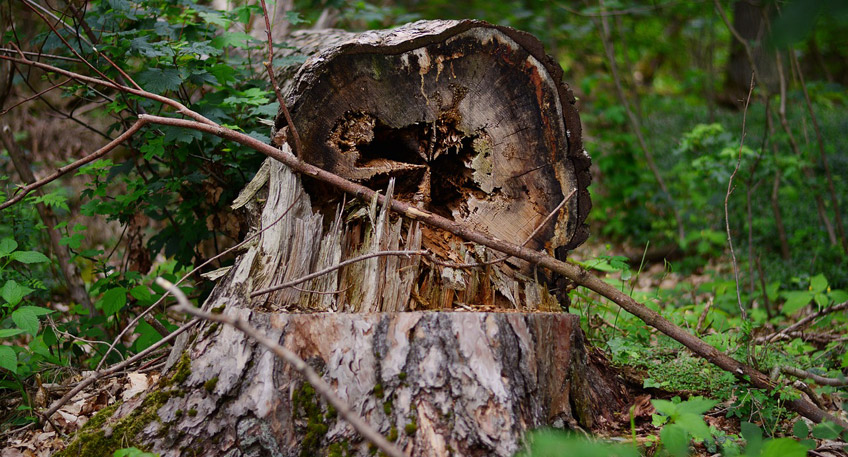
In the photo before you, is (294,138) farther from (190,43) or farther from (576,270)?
(576,270)

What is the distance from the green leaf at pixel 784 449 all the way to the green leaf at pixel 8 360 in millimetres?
2332

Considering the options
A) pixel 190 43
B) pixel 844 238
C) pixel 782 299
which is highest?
pixel 190 43

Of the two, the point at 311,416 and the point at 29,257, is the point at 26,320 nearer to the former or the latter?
the point at 29,257

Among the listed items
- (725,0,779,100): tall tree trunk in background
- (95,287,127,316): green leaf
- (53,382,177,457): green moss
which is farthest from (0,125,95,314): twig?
(725,0,779,100): tall tree trunk in background

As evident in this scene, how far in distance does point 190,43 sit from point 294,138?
3.28 ft

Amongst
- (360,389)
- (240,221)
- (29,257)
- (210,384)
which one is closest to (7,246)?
(29,257)

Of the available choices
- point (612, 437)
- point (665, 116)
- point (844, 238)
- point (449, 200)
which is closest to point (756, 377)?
point (612, 437)

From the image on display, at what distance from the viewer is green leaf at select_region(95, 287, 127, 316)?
2500 millimetres

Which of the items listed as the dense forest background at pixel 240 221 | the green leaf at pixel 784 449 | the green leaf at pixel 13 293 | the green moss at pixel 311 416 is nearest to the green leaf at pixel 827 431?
the dense forest background at pixel 240 221

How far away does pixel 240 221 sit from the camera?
2.64 m

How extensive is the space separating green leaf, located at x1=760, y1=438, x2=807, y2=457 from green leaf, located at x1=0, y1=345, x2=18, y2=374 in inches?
91.8

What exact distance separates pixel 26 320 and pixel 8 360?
0.53 ft

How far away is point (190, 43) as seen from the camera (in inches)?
104

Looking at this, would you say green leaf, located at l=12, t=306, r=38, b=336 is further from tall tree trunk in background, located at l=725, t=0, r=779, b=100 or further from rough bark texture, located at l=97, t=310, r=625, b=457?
tall tree trunk in background, located at l=725, t=0, r=779, b=100
